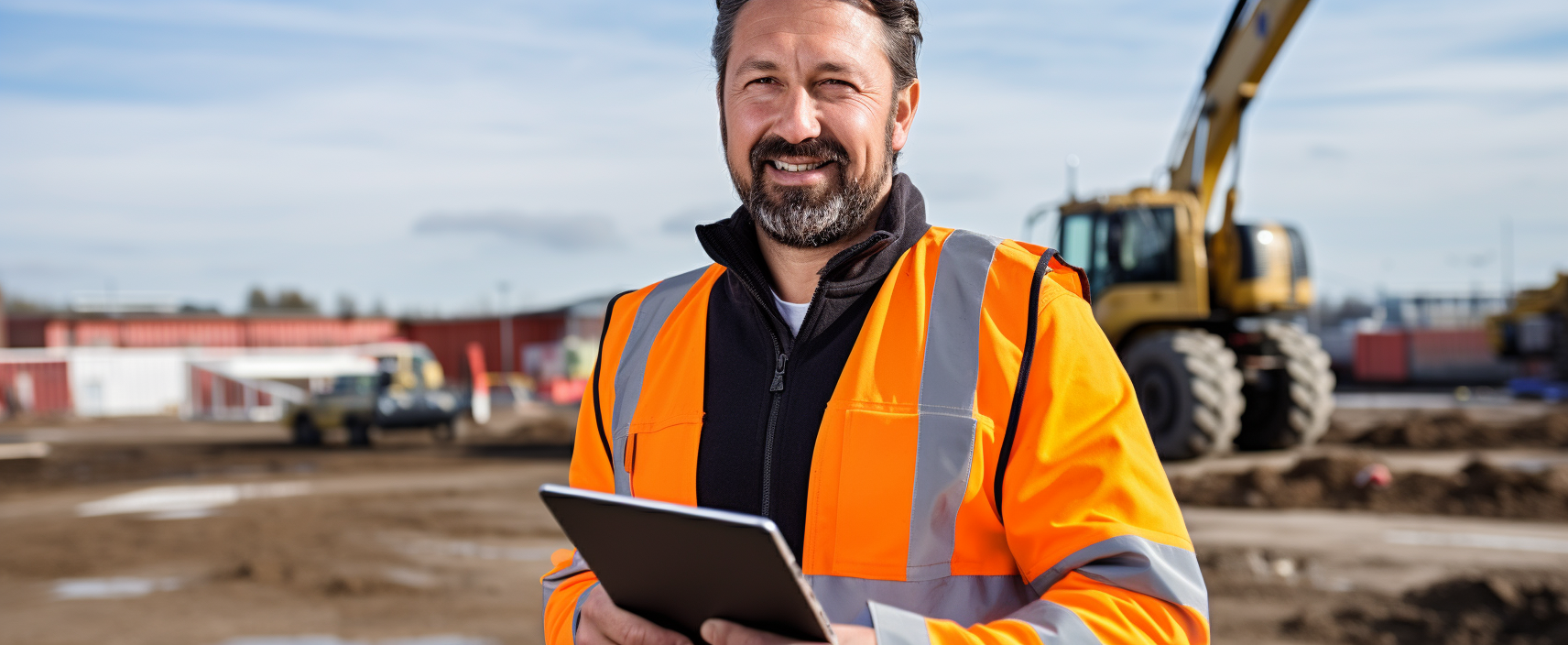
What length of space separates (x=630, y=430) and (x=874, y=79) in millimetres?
751

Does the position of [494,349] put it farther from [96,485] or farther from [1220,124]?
[1220,124]

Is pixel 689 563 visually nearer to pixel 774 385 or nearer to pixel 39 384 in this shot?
pixel 774 385

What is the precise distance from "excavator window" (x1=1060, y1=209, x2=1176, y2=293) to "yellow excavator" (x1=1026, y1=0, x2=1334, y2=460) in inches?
0.5

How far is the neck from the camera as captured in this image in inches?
74.5

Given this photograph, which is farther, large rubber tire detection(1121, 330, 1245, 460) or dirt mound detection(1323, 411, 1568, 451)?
dirt mound detection(1323, 411, 1568, 451)

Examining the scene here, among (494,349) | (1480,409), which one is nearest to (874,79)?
(1480,409)

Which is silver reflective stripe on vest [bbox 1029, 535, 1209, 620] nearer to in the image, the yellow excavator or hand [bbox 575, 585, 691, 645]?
hand [bbox 575, 585, 691, 645]

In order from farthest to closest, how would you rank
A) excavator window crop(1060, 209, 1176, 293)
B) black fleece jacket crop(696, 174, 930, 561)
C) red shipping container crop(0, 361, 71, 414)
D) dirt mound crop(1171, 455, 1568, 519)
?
red shipping container crop(0, 361, 71, 414), excavator window crop(1060, 209, 1176, 293), dirt mound crop(1171, 455, 1568, 519), black fleece jacket crop(696, 174, 930, 561)

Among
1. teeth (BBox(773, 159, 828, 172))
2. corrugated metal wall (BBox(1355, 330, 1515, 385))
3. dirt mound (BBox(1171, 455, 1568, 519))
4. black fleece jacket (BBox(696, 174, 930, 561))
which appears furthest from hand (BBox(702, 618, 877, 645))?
corrugated metal wall (BBox(1355, 330, 1515, 385))

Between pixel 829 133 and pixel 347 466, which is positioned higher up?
pixel 829 133

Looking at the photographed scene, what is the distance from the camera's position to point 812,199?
1821mm

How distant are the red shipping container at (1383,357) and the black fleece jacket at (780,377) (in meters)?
39.3

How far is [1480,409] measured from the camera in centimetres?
2273

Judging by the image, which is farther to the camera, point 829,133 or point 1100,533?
point 829,133
